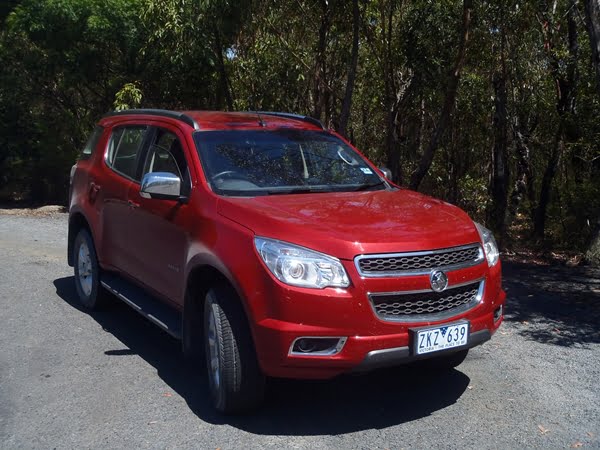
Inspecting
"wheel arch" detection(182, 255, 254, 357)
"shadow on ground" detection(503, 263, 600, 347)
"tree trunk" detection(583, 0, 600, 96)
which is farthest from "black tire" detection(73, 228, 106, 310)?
"tree trunk" detection(583, 0, 600, 96)

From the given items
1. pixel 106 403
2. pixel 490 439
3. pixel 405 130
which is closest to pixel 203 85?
pixel 405 130

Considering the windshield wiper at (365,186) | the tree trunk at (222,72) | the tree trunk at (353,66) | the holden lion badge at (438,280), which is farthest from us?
the tree trunk at (222,72)

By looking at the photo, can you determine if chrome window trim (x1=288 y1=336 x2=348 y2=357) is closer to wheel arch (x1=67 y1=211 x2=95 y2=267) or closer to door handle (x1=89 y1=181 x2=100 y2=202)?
door handle (x1=89 y1=181 x2=100 y2=202)

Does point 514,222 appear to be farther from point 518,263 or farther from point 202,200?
point 202,200

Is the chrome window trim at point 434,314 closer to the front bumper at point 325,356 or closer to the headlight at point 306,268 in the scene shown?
the front bumper at point 325,356

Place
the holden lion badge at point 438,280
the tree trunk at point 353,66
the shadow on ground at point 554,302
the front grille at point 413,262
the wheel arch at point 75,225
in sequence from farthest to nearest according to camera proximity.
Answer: the tree trunk at point 353,66, the wheel arch at point 75,225, the shadow on ground at point 554,302, the holden lion badge at point 438,280, the front grille at point 413,262

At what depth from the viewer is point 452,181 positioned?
50.9ft

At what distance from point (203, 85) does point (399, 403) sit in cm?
1078

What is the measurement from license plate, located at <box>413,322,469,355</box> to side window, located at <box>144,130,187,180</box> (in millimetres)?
2256

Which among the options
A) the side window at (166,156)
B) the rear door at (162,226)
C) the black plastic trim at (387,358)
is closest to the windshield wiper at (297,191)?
the rear door at (162,226)

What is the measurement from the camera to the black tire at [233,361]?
4523 millimetres

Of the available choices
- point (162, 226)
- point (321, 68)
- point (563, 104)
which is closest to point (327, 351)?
point (162, 226)

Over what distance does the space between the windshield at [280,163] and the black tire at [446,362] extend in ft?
4.59

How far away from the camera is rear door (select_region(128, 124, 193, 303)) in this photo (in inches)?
212
